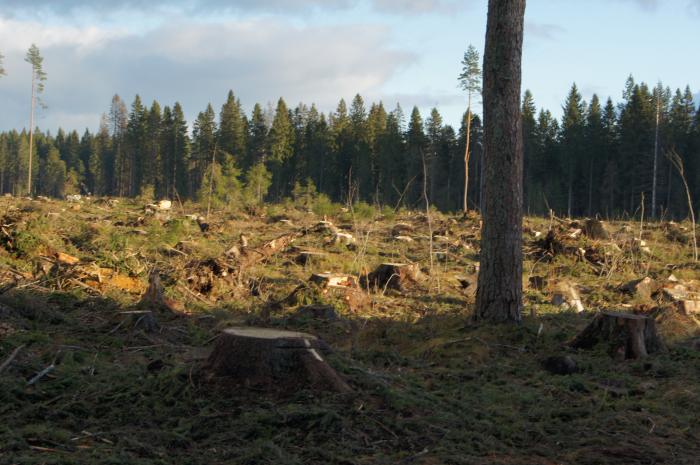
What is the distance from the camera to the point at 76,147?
106m

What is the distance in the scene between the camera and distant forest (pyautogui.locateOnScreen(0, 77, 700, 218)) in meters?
50.4

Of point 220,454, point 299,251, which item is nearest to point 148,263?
point 299,251

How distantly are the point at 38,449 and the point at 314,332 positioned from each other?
4296 millimetres

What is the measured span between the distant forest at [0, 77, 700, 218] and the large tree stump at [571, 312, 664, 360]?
1038 inches

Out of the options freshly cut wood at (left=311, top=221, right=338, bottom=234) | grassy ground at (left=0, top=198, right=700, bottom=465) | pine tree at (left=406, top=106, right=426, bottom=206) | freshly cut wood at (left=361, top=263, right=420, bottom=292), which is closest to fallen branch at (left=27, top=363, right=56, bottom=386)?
A: grassy ground at (left=0, top=198, right=700, bottom=465)

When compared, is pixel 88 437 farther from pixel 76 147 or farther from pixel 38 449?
pixel 76 147

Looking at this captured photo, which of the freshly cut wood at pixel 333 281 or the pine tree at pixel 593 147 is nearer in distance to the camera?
the freshly cut wood at pixel 333 281

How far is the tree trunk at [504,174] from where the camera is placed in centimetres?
690

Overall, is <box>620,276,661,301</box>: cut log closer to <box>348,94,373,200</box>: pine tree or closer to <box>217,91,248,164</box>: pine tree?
<box>348,94,373,200</box>: pine tree

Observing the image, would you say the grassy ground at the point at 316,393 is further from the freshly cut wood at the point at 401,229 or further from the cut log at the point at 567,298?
the freshly cut wood at the point at 401,229

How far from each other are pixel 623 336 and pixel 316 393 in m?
3.66

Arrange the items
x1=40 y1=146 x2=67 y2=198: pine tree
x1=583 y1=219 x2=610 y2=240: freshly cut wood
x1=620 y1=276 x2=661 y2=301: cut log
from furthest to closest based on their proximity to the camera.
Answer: x1=40 y1=146 x2=67 y2=198: pine tree
x1=583 y1=219 x2=610 y2=240: freshly cut wood
x1=620 y1=276 x2=661 y2=301: cut log

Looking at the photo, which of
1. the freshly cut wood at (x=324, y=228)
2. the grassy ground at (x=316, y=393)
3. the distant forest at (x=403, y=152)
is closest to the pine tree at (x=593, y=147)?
the distant forest at (x=403, y=152)

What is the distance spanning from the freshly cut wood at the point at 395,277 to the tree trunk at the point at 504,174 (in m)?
2.96
